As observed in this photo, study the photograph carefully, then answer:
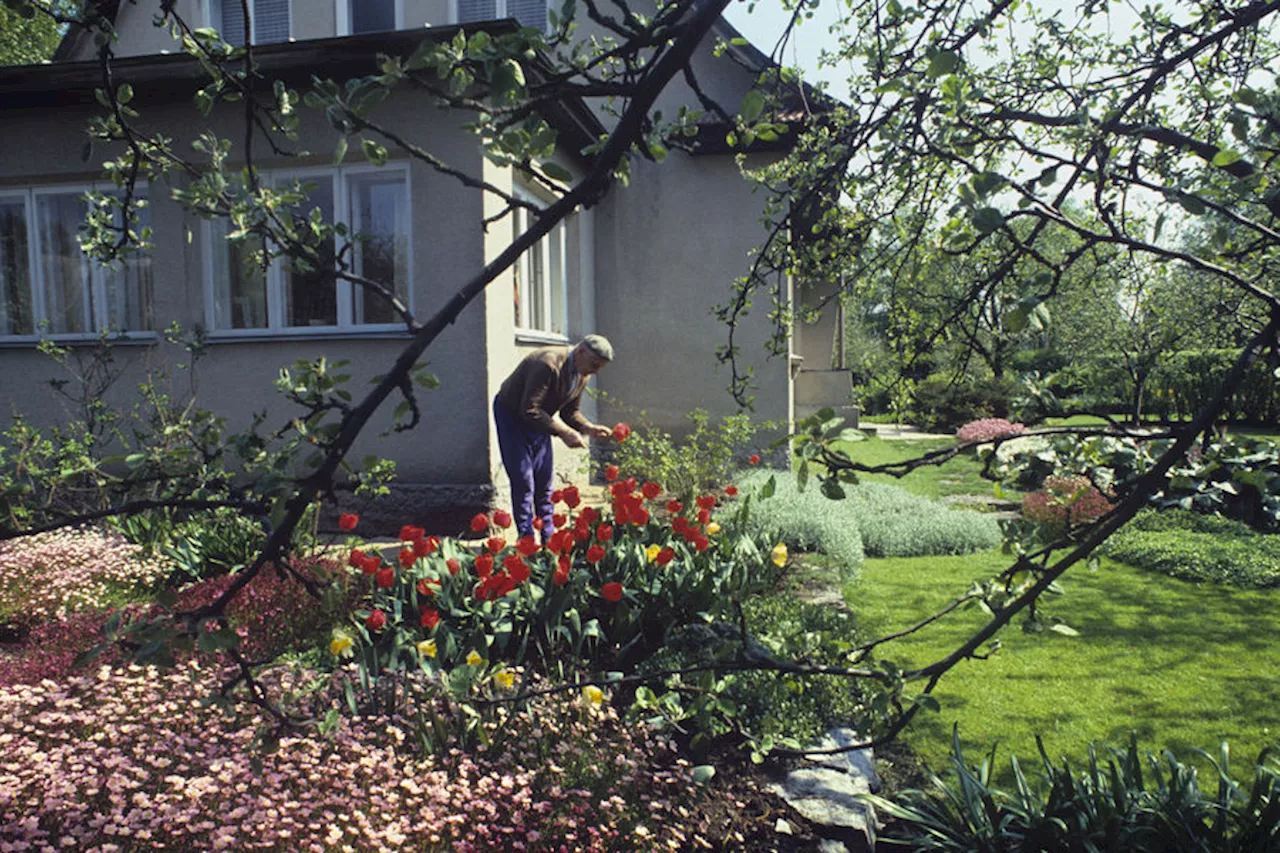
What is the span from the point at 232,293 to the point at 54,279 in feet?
6.13

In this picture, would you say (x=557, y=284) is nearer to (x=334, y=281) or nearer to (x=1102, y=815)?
(x=334, y=281)

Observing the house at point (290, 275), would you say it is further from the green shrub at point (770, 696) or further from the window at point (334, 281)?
the green shrub at point (770, 696)

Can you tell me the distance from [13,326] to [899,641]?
827 centimetres

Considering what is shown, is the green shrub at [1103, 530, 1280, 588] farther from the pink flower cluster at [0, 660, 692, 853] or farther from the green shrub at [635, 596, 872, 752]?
the pink flower cluster at [0, 660, 692, 853]

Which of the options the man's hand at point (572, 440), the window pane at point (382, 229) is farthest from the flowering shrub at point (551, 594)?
the window pane at point (382, 229)

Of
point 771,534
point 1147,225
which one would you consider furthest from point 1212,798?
point 771,534

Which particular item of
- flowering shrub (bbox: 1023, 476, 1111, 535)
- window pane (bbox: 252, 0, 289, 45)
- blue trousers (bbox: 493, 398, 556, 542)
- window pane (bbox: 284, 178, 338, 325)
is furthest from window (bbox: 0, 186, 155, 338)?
flowering shrub (bbox: 1023, 476, 1111, 535)

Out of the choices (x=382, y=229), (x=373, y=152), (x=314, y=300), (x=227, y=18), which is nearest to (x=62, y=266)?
(x=314, y=300)

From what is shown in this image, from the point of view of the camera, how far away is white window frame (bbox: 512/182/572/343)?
320 inches

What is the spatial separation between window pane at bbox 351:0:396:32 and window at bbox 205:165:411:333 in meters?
3.88

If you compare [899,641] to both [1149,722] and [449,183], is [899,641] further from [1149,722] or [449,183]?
[449,183]

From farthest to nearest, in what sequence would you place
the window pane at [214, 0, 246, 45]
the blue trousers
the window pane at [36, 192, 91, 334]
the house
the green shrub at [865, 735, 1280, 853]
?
the window pane at [214, 0, 246, 45] → the window pane at [36, 192, 91, 334] → the house → the blue trousers → the green shrub at [865, 735, 1280, 853]

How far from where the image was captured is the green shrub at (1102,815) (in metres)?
2.45

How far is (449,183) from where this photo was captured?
7.04 metres
